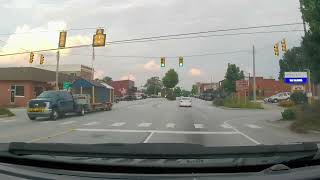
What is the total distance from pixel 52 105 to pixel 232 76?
70.7 meters

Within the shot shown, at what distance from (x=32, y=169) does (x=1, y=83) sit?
68.6m

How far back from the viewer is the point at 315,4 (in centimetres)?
2667

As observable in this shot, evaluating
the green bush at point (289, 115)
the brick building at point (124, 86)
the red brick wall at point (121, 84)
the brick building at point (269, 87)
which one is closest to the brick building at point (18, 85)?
the green bush at point (289, 115)

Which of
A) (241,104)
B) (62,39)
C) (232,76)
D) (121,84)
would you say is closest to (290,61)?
(232,76)

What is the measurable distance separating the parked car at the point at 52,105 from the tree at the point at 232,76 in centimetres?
6515

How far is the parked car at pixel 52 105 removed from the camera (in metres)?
36.7

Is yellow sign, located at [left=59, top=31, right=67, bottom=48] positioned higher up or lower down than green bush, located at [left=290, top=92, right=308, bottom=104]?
higher up

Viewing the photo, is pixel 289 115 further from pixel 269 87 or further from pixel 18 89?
pixel 269 87

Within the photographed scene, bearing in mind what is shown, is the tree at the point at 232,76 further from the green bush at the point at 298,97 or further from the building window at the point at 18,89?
the building window at the point at 18,89

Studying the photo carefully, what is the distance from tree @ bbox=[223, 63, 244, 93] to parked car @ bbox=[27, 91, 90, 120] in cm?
6515

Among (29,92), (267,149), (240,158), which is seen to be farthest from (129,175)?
Answer: (29,92)

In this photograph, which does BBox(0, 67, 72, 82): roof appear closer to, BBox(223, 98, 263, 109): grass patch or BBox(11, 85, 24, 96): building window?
BBox(11, 85, 24, 96): building window

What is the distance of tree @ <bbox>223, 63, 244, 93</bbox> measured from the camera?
104 meters

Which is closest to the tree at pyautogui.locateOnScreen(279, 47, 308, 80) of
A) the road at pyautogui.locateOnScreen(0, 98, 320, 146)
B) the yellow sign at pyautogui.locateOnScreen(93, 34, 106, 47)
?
the yellow sign at pyautogui.locateOnScreen(93, 34, 106, 47)
